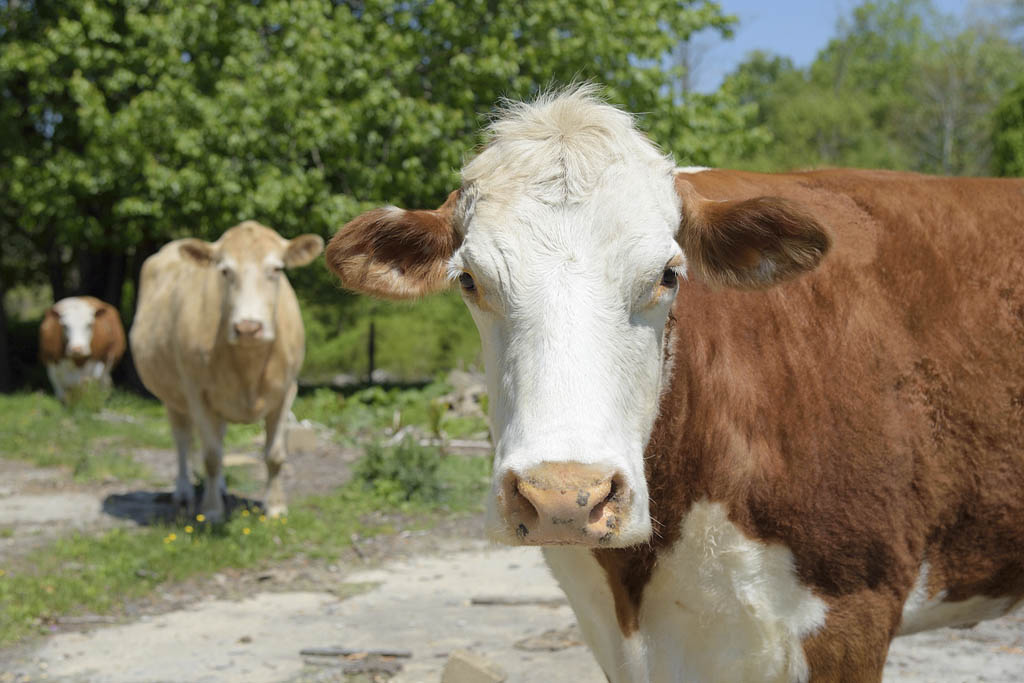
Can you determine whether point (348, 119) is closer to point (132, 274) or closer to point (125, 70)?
point (125, 70)

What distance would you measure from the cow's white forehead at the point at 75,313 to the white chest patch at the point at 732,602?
569 inches

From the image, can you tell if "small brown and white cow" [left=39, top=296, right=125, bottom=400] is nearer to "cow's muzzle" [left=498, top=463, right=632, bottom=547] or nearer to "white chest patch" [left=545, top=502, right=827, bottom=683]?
"white chest patch" [left=545, top=502, right=827, bottom=683]

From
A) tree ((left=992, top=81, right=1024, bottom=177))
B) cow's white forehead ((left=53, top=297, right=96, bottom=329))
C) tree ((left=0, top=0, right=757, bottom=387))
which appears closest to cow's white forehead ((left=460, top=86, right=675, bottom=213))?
tree ((left=0, top=0, right=757, bottom=387))

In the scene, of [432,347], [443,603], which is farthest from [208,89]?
[443,603]

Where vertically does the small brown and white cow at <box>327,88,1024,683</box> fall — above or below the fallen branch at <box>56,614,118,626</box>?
above

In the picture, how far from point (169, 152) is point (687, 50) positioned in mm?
22311

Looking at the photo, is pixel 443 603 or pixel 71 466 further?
pixel 71 466

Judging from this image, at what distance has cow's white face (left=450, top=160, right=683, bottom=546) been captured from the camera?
1.99 meters

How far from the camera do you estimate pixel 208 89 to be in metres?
15.9

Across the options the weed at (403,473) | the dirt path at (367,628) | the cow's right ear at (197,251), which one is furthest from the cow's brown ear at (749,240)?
the weed at (403,473)

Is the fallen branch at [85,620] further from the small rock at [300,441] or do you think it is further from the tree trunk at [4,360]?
the tree trunk at [4,360]

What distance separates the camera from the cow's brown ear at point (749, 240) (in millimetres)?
2451

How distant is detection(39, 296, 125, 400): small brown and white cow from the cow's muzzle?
14.3 m

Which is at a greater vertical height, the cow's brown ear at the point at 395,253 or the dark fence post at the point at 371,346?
the cow's brown ear at the point at 395,253
